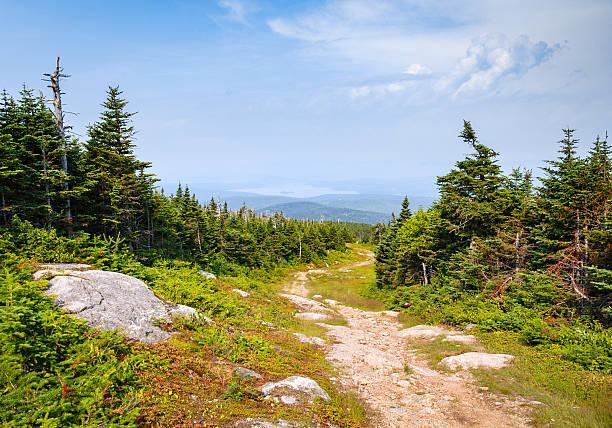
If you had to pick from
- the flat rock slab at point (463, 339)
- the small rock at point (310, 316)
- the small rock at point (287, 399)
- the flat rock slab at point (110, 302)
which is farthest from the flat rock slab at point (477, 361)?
the flat rock slab at point (110, 302)

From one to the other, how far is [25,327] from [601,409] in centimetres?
1630

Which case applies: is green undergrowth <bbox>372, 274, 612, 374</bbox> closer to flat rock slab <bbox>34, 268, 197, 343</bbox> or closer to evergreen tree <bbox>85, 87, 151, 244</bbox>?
flat rock slab <bbox>34, 268, 197, 343</bbox>

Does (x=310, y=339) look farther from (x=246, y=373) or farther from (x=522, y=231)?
(x=522, y=231)

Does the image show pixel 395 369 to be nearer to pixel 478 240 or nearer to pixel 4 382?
pixel 4 382

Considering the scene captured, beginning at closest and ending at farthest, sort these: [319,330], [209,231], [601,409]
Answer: [601,409], [319,330], [209,231]

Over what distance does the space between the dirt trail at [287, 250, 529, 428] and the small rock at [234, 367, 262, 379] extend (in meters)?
3.59

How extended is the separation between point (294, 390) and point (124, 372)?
4.90m

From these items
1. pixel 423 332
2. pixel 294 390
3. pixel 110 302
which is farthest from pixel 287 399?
pixel 423 332

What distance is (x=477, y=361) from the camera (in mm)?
12914

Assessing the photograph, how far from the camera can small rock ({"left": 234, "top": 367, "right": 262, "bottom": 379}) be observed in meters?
9.14

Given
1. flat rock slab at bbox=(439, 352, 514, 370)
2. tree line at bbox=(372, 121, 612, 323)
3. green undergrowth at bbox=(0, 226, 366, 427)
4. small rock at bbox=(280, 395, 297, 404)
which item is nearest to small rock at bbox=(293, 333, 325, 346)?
green undergrowth at bbox=(0, 226, 366, 427)

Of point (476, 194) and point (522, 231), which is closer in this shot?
point (522, 231)

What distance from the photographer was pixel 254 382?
29.5 feet

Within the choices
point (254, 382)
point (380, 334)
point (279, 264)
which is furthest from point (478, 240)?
point (279, 264)
